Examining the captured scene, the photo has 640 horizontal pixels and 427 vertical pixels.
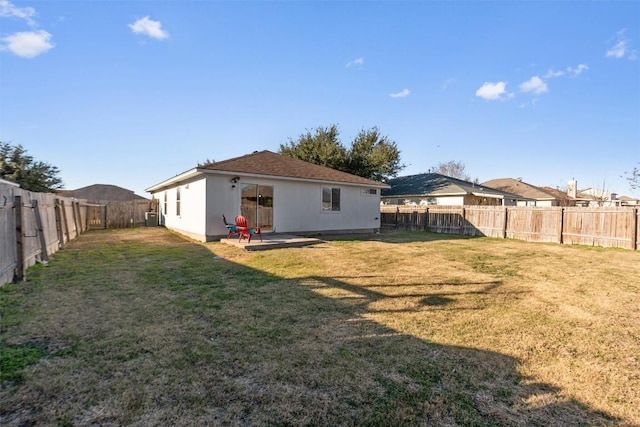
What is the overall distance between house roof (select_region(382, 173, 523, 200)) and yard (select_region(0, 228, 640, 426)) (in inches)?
668

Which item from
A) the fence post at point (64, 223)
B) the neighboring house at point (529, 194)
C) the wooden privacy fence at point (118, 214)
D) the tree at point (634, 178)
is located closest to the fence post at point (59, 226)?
the fence post at point (64, 223)

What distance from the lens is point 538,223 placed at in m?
13.9

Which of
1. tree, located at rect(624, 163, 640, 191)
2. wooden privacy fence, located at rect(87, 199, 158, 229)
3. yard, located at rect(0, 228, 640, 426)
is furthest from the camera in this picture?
tree, located at rect(624, 163, 640, 191)

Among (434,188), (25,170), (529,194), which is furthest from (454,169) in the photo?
(25,170)

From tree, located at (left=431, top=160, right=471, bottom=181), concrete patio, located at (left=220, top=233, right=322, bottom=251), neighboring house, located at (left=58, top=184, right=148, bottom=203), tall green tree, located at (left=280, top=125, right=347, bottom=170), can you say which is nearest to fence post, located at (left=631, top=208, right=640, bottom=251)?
concrete patio, located at (left=220, top=233, right=322, bottom=251)

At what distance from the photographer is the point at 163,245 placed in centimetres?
1062

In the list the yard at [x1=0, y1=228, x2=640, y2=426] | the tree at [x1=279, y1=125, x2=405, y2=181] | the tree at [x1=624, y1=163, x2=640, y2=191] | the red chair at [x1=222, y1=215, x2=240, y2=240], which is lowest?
the yard at [x1=0, y1=228, x2=640, y2=426]

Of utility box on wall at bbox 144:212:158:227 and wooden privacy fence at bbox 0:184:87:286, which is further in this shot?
utility box on wall at bbox 144:212:158:227

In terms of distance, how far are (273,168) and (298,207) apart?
6.41ft

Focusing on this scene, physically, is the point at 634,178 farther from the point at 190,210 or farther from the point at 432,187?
the point at 190,210

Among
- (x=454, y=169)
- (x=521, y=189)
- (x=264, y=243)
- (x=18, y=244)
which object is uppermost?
(x=454, y=169)

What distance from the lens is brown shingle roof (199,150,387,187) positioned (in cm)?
1175

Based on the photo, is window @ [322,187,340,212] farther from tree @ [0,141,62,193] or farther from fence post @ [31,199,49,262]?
tree @ [0,141,62,193]

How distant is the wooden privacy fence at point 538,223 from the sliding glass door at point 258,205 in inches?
406
